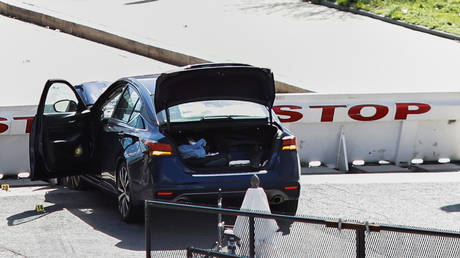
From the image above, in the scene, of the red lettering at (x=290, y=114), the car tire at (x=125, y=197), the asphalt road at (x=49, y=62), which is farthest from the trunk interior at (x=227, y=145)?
the asphalt road at (x=49, y=62)

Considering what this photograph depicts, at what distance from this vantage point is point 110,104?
42.0 ft

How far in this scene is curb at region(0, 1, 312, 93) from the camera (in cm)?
2119

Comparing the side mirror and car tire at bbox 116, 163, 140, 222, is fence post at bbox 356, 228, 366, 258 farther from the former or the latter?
the side mirror

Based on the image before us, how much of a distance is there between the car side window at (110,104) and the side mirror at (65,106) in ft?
1.13

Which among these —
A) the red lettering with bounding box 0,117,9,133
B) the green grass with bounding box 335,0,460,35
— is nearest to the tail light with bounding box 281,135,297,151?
the red lettering with bounding box 0,117,9,133

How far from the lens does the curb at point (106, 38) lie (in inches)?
834

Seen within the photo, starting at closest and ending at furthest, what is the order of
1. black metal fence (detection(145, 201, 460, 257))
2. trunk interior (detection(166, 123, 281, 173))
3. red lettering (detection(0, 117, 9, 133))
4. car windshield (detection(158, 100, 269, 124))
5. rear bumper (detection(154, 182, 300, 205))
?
black metal fence (detection(145, 201, 460, 257)), rear bumper (detection(154, 182, 300, 205)), trunk interior (detection(166, 123, 281, 173)), car windshield (detection(158, 100, 269, 124)), red lettering (detection(0, 117, 9, 133))

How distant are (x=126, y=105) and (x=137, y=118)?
1.76 feet

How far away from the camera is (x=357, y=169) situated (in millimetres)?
15133

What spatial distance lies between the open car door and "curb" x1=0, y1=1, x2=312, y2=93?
7.39m

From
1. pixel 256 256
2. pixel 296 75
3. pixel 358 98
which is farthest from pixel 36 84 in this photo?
pixel 256 256

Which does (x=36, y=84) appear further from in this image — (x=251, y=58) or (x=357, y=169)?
(x=357, y=169)

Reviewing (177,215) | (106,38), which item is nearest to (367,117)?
(177,215)

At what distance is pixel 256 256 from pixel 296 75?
1244 cm
